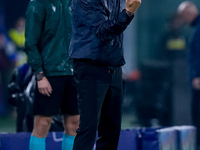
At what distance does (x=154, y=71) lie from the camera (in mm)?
9539

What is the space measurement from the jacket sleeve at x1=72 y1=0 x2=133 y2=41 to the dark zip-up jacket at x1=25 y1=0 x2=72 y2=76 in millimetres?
739

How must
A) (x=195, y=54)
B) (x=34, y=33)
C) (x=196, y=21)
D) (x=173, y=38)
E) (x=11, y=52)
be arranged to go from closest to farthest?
(x=34, y=33) → (x=195, y=54) → (x=196, y=21) → (x=173, y=38) → (x=11, y=52)

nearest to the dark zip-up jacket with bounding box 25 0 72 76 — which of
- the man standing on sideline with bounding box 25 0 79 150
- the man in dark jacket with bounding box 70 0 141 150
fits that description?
the man standing on sideline with bounding box 25 0 79 150

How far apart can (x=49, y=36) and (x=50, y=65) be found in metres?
0.25

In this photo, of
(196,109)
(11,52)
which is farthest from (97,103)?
(11,52)

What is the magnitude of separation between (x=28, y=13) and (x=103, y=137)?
1.36 m

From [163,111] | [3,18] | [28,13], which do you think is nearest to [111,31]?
[28,13]

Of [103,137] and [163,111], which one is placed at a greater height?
[103,137]

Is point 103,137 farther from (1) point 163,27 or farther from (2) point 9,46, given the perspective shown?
(1) point 163,27

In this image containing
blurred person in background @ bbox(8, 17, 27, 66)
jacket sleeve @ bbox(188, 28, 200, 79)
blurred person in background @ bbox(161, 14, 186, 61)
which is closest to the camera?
jacket sleeve @ bbox(188, 28, 200, 79)

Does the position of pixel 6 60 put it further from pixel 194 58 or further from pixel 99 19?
pixel 99 19

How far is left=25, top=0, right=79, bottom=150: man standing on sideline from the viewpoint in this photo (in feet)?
14.7

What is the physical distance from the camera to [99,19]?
3707 millimetres

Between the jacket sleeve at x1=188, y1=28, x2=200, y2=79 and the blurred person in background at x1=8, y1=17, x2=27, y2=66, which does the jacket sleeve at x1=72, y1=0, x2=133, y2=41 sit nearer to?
the jacket sleeve at x1=188, y1=28, x2=200, y2=79
